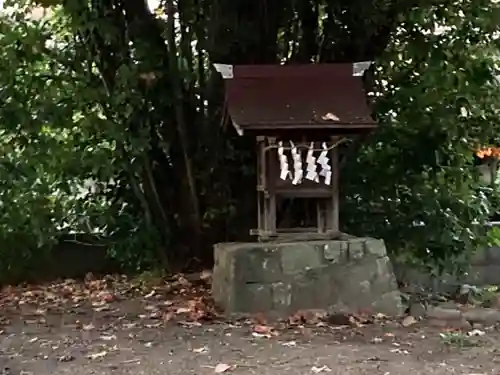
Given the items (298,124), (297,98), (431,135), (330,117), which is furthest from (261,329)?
(431,135)

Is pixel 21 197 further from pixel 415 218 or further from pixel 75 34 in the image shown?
pixel 415 218

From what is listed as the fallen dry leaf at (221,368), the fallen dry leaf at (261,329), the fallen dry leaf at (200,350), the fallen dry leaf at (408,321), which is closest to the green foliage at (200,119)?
the fallen dry leaf at (408,321)

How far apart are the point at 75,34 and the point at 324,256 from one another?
8.53ft

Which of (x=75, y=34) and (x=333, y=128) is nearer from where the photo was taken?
(x=333, y=128)

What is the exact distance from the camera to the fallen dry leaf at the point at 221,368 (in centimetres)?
397

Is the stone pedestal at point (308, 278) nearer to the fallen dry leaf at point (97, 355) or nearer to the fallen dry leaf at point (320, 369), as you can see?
the fallen dry leaf at point (97, 355)

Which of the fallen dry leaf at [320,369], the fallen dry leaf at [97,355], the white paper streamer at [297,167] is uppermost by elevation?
the white paper streamer at [297,167]

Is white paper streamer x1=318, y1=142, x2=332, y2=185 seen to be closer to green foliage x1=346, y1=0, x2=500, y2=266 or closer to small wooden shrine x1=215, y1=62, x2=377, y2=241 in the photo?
small wooden shrine x1=215, y1=62, x2=377, y2=241

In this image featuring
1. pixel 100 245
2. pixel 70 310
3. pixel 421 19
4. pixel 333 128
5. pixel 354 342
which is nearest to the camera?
pixel 354 342

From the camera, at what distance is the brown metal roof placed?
17.1 feet

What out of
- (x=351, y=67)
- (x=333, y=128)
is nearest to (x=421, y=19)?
(x=351, y=67)

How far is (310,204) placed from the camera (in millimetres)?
6352

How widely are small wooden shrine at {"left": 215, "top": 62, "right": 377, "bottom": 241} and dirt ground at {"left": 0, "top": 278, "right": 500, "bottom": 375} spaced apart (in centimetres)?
80

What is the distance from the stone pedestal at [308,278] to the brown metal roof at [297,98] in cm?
75
